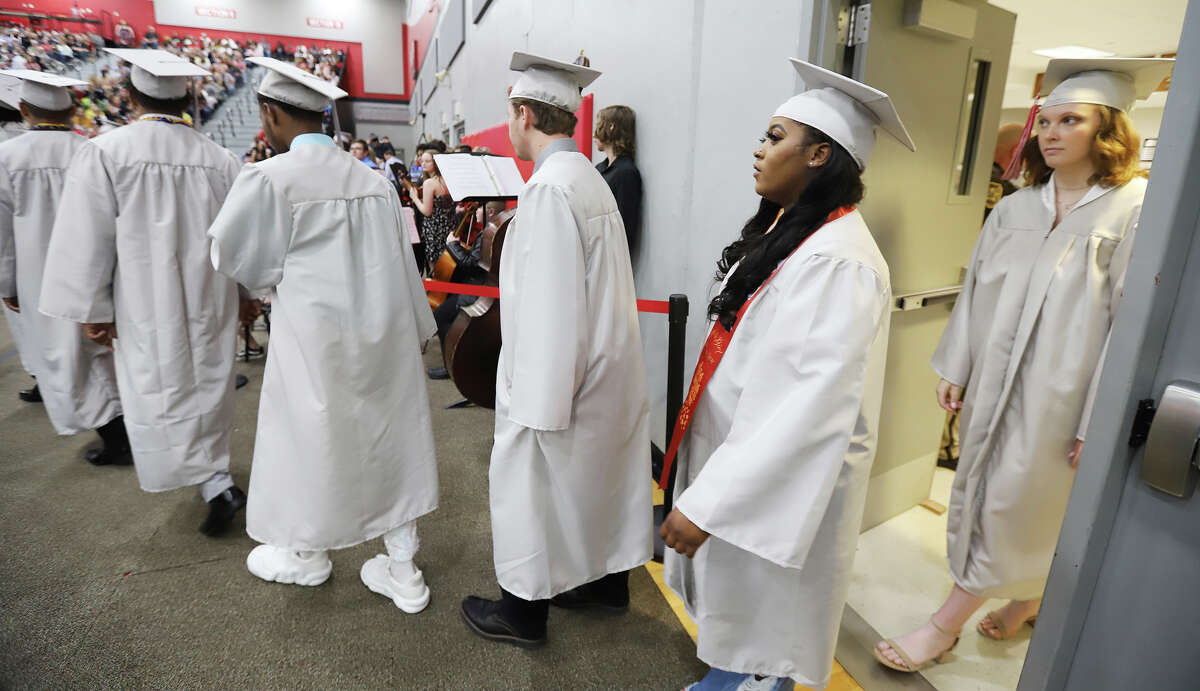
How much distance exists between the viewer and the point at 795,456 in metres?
1.13

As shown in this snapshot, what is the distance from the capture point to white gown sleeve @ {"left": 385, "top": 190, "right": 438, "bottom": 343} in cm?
197

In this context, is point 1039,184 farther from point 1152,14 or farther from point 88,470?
point 88,470

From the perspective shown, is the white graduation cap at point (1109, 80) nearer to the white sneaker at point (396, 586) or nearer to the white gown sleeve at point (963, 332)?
the white gown sleeve at point (963, 332)

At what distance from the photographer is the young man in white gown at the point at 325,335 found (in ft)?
5.66

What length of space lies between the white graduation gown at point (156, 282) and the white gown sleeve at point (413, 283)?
906 mm

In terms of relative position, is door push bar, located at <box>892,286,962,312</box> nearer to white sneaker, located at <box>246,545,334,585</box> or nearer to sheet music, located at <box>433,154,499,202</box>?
sheet music, located at <box>433,154,499,202</box>

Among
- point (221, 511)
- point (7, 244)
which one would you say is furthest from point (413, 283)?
point (7, 244)

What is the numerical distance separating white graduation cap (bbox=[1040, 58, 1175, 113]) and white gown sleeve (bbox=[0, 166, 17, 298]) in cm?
425

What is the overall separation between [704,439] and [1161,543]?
85 cm

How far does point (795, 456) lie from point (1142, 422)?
21.1 inches

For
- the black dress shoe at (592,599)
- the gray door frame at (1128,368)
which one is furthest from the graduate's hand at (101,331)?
the gray door frame at (1128,368)

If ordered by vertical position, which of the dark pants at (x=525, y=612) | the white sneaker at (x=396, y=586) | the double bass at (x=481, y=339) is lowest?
the white sneaker at (x=396, y=586)

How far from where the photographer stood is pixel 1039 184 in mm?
1885

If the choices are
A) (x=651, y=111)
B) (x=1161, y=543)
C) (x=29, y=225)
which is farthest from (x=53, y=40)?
(x=1161, y=543)
